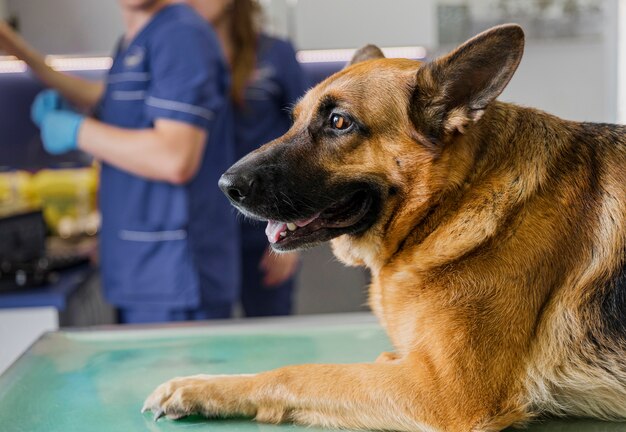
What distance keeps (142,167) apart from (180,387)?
87 cm

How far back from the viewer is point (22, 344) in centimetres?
210

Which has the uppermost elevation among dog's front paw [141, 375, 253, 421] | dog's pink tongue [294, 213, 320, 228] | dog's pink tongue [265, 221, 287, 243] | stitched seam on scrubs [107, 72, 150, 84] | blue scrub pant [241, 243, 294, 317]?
stitched seam on scrubs [107, 72, 150, 84]

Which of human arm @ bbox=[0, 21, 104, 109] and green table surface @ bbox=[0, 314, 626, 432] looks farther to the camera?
human arm @ bbox=[0, 21, 104, 109]

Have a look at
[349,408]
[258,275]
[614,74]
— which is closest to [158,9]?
[258,275]

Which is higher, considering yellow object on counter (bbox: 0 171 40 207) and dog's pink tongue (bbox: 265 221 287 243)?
dog's pink tongue (bbox: 265 221 287 243)

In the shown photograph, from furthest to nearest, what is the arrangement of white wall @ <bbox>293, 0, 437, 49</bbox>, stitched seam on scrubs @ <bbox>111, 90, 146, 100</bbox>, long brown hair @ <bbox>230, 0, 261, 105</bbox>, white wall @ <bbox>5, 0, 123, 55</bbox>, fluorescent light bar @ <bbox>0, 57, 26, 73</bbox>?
fluorescent light bar @ <bbox>0, 57, 26, 73</bbox>
white wall @ <bbox>293, 0, 437, 49</bbox>
white wall @ <bbox>5, 0, 123, 55</bbox>
long brown hair @ <bbox>230, 0, 261, 105</bbox>
stitched seam on scrubs @ <bbox>111, 90, 146, 100</bbox>

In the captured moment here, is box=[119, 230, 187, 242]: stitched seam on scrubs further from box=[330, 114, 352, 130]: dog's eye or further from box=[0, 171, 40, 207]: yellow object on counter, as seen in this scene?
box=[0, 171, 40, 207]: yellow object on counter

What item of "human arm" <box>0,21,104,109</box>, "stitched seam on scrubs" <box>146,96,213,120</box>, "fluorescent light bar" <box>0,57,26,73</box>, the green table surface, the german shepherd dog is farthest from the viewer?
"fluorescent light bar" <box>0,57,26,73</box>

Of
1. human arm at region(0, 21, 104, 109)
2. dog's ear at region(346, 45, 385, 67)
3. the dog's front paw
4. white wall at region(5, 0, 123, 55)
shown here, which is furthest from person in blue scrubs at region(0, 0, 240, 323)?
white wall at region(5, 0, 123, 55)

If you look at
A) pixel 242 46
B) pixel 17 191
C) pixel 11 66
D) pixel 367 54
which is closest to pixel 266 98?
pixel 242 46

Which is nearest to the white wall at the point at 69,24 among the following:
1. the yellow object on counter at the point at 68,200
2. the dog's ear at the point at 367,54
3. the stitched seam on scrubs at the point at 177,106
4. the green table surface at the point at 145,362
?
the yellow object on counter at the point at 68,200

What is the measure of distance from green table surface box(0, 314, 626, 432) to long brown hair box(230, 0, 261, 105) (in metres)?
0.84

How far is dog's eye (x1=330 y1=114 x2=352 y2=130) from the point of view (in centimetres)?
102

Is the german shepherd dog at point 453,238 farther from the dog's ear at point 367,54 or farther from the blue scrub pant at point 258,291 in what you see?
the blue scrub pant at point 258,291
